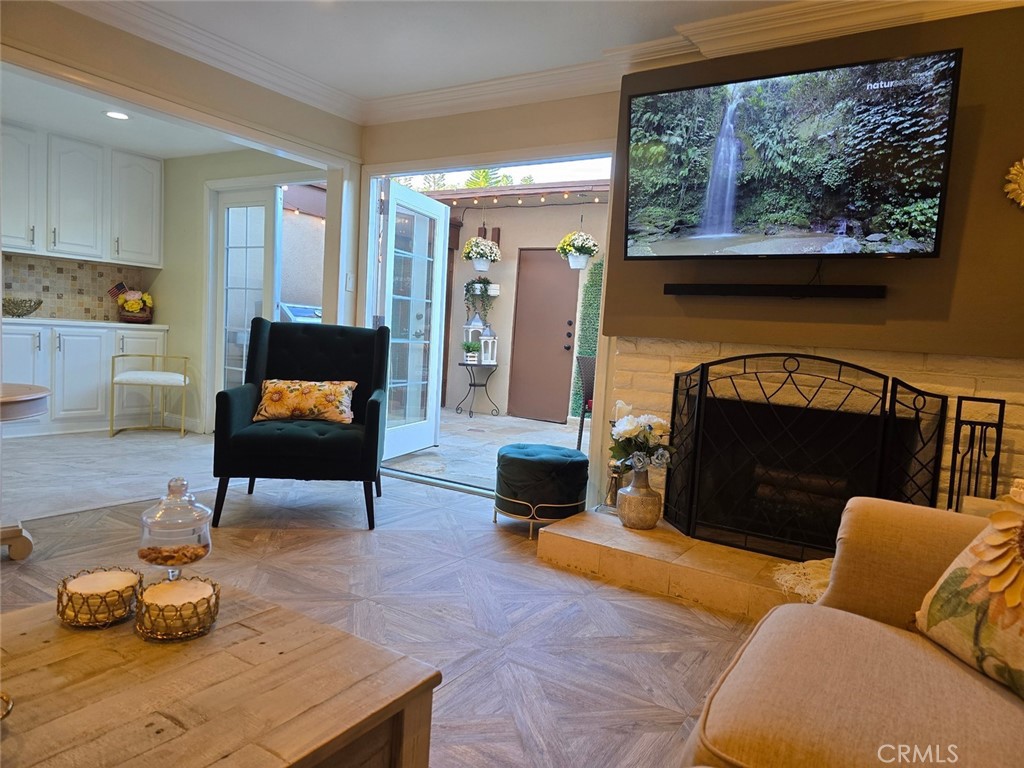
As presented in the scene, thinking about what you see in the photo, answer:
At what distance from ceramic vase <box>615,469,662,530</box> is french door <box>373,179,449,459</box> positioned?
83.7 inches

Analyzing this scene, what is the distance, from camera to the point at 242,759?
0.83m

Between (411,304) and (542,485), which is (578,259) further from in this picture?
(542,485)

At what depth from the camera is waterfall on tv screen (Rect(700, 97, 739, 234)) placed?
265 cm

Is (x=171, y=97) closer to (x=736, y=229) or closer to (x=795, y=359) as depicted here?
(x=736, y=229)

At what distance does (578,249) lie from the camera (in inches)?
240

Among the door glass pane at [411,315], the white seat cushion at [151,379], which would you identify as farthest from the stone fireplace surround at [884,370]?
the white seat cushion at [151,379]

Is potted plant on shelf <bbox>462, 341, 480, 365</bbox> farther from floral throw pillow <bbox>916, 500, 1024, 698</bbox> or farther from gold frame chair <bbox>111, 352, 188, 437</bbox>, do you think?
floral throw pillow <bbox>916, 500, 1024, 698</bbox>

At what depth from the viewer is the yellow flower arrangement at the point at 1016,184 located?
2225 millimetres

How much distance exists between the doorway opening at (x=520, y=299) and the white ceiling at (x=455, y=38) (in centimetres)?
258

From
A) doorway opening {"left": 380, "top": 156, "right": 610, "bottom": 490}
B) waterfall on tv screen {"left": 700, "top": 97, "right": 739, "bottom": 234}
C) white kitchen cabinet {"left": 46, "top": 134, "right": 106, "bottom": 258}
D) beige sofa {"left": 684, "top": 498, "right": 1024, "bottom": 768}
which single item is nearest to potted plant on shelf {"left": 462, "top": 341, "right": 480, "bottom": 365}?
doorway opening {"left": 380, "top": 156, "right": 610, "bottom": 490}

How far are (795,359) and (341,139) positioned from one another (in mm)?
3146

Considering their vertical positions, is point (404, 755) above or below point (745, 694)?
below

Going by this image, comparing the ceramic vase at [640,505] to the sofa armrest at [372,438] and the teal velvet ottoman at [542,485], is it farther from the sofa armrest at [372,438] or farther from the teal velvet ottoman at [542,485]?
the sofa armrest at [372,438]

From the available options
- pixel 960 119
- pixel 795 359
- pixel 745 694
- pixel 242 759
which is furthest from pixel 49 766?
pixel 960 119
